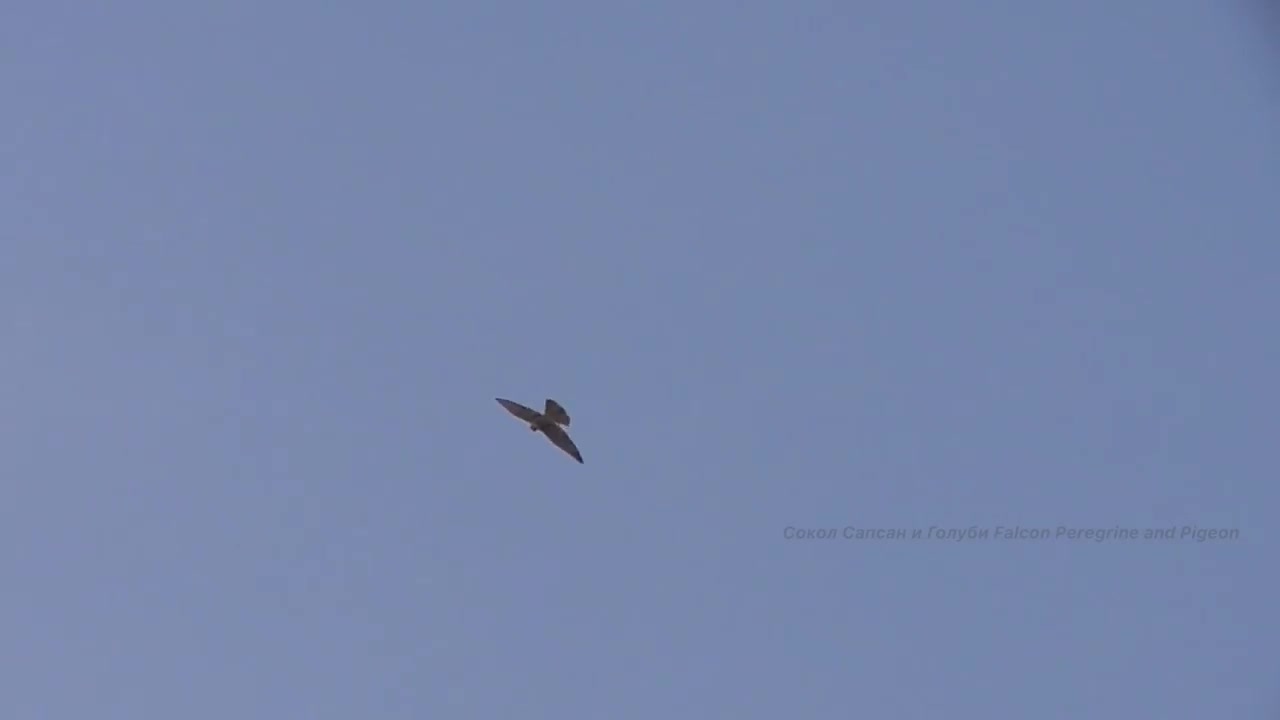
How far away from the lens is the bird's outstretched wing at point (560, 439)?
30.9 m

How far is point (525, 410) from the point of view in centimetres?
3184

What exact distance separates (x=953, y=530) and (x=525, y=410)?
25826 millimetres

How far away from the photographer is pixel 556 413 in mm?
30953

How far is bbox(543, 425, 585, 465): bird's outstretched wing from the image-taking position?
30.9 meters

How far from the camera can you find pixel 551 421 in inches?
1232

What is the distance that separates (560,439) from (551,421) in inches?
23.5

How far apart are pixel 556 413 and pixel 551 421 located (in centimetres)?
44

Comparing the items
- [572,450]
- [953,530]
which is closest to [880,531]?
[953,530]

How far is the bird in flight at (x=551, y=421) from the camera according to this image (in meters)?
30.8

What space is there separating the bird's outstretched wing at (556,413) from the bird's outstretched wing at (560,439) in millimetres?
221

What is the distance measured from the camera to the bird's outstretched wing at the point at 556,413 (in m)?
30.5

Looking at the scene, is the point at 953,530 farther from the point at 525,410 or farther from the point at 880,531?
the point at 525,410

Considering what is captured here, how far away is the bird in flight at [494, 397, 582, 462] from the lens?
101 ft

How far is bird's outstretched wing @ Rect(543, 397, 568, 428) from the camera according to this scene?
30500mm
